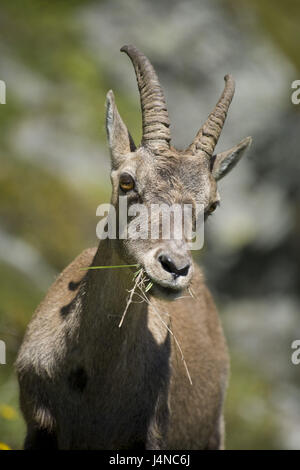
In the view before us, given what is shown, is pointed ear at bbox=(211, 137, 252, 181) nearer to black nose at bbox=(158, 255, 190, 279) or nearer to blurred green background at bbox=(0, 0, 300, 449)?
black nose at bbox=(158, 255, 190, 279)

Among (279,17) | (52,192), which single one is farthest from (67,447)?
(279,17)

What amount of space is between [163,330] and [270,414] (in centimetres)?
1180

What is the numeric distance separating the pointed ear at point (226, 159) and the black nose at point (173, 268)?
239cm

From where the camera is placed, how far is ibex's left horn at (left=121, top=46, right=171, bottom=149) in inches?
346

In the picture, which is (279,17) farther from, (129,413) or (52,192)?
(129,413)

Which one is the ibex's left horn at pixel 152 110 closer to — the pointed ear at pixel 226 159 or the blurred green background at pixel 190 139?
the pointed ear at pixel 226 159

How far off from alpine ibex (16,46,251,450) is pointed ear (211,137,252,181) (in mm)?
19

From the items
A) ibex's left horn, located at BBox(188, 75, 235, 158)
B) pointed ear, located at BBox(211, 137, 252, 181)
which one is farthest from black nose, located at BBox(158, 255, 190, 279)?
pointed ear, located at BBox(211, 137, 252, 181)

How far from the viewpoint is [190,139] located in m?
24.4

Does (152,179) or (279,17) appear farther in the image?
(279,17)

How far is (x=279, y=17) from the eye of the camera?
30375 mm

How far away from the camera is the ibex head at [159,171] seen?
767 cm

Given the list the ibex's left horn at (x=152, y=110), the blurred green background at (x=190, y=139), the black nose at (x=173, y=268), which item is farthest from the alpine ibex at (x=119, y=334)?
the blurred green background at (x=190, y=139)

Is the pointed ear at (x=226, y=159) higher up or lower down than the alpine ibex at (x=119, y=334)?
higher up
